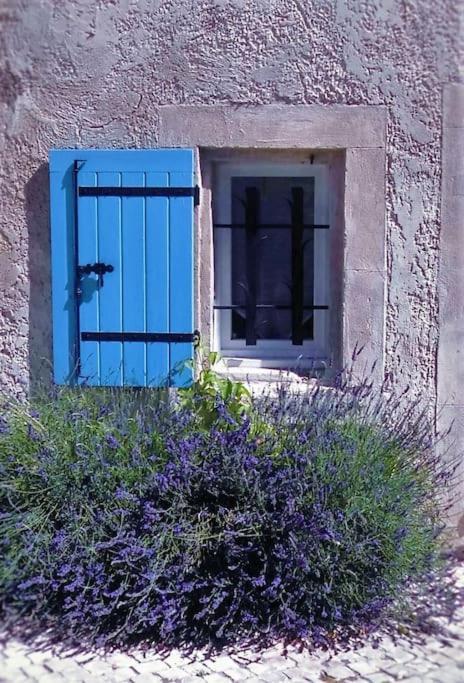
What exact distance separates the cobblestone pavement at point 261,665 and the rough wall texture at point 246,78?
143 centimetres

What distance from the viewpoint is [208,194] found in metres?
4.58

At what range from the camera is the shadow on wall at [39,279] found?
4.51 metres

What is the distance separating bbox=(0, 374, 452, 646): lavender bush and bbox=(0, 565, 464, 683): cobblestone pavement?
101mm

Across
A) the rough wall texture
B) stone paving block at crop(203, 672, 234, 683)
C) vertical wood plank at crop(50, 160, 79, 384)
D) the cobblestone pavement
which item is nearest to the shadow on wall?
the rough wall texture

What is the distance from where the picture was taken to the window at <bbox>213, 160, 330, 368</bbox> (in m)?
4.69

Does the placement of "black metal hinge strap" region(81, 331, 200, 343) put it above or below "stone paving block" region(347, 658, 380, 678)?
above

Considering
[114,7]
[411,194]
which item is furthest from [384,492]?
[114,7]

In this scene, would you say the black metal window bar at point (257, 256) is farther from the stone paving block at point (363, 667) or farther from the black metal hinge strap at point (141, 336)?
the stone paving block at point (363, 667)

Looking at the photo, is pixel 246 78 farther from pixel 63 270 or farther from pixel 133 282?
pixel 63 270

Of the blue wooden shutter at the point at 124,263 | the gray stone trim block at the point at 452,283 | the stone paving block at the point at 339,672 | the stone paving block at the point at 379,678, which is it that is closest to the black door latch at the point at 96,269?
the blue wooden shutter at the point at 124,263

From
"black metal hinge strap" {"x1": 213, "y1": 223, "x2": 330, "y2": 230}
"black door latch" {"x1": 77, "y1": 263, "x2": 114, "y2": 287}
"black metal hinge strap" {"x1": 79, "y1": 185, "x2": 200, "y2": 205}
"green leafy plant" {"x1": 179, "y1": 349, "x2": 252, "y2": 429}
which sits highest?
"black metal hinge strap" {"x1": 79, "y1": 185, "x2": 200, "y2": 205}

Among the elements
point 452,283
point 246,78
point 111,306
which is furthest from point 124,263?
point 452,283

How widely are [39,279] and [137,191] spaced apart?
0.74 meters

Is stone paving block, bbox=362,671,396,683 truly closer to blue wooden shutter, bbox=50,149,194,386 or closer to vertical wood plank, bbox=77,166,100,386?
blue wooden shutter, bbox=50,149,194,386
